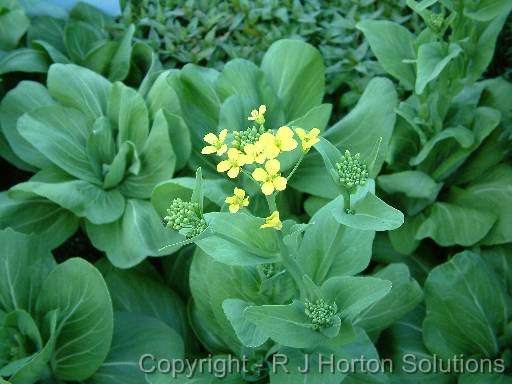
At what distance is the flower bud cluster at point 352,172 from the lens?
1067 millimetres

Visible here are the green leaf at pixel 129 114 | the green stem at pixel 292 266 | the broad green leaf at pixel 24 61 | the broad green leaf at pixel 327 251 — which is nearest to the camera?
the green stem at pixel 292 266

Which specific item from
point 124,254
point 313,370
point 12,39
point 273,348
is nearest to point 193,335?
point 124,254

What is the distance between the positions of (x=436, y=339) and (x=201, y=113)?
89cm

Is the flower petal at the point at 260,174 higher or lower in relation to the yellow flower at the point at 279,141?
lower

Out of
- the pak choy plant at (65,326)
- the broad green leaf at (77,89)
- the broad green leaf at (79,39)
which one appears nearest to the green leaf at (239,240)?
the pak choy plant at (65,326)

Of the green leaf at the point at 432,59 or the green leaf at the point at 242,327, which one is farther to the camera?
the green leaf at the point at 432,59

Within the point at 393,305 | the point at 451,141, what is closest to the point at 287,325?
the point at 393,305

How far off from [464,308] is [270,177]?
2.70 feet

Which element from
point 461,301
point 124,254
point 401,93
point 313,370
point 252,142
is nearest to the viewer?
point 252,142

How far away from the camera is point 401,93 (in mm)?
2072

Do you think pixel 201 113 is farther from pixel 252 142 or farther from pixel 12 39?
pixel 252 142

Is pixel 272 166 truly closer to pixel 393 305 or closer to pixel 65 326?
pixel 393 305

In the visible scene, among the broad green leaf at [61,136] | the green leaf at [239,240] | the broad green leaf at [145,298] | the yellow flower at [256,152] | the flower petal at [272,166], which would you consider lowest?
the broad green leaf at [145,298]

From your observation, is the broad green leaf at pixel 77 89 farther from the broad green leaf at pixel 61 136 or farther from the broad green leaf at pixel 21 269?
the broad green leaf at pixel 21 269
